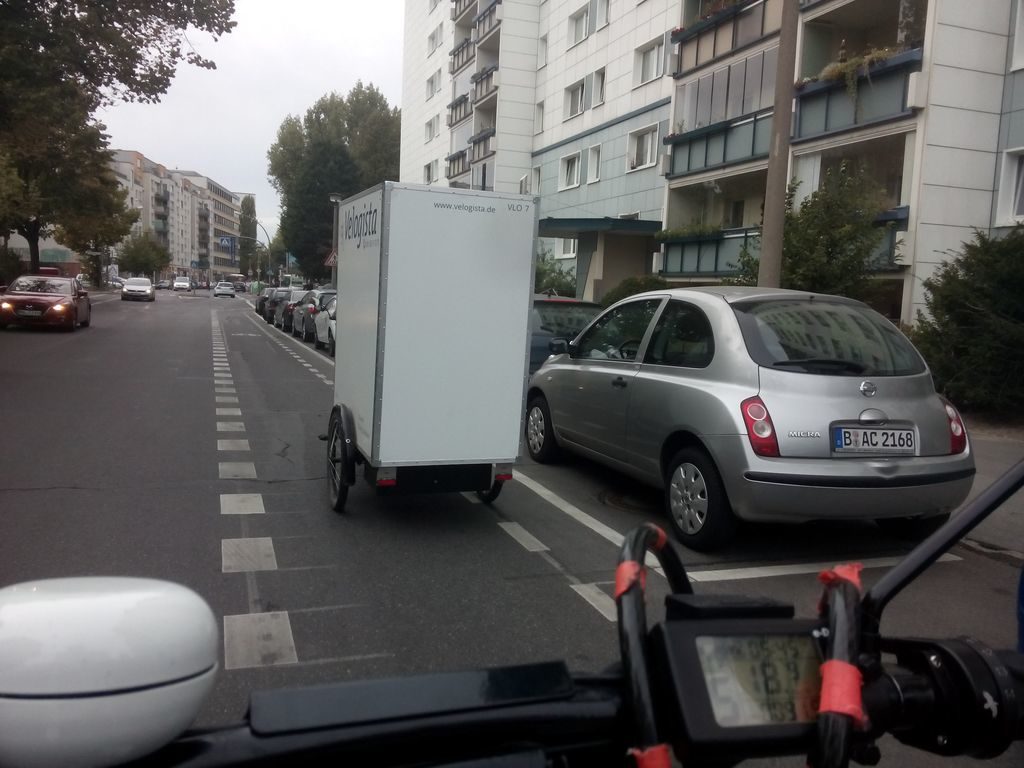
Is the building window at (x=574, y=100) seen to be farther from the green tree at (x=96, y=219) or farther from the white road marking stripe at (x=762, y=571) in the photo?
the white road marking stripe at (x=762, y=571)

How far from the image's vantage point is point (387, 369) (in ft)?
19.5

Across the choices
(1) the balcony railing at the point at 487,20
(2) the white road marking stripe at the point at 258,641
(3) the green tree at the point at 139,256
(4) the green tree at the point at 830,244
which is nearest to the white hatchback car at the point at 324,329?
(4) the green tree at the point at 830,244

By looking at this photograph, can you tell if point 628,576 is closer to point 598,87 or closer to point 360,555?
point 360,555

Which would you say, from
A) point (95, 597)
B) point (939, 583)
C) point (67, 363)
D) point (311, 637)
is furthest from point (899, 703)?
point (67, 363)

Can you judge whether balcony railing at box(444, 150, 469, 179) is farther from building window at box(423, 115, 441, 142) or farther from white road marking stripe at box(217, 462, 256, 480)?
white road marking stripe at box(217, 462, 256, 480)

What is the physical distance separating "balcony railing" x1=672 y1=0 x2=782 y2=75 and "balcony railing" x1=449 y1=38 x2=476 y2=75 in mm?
22916

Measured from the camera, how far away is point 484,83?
43.7m

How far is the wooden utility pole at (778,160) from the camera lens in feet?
33.9

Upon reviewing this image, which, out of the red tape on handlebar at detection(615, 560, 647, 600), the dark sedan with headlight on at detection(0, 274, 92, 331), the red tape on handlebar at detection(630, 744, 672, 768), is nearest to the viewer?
the red tape on handlebar at detection(630, 744, 672, 768)

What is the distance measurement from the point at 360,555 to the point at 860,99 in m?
16.9

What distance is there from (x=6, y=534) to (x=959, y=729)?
5.89 m

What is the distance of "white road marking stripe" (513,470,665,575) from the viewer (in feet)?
20.4

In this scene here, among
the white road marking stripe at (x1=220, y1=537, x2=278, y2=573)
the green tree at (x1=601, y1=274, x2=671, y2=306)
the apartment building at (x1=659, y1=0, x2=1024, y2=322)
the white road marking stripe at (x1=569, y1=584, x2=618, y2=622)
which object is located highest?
the apartment building at (x1=659, y1=0, x2=1024, y2=322)

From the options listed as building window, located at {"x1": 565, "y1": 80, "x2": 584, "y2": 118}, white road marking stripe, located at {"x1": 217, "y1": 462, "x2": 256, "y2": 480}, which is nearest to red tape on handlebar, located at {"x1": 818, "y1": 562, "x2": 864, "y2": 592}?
white road marking stripe, located at {"x1": 217, "y1": 462, "x2": 256, "y2": 480}
